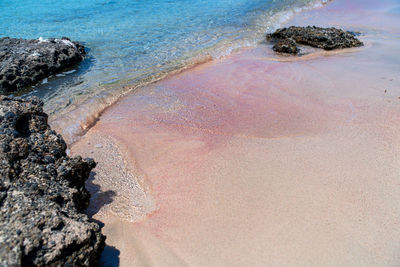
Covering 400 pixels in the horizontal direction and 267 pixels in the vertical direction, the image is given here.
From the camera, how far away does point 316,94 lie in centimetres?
555

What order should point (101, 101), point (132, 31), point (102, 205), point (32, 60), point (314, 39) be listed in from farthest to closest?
point (132, 31) → point (314, 39) → point (32, 60) → point (101, 101) → point (102, 205)

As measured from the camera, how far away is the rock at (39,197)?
2078mm

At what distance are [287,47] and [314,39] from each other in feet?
3.48

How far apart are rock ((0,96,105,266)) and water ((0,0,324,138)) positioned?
2.79 metres

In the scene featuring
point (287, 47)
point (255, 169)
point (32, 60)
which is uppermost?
point (32, 60)

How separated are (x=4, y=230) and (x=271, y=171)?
279 cm

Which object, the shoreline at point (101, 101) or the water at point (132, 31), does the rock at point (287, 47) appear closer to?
the shoreline at point (101, 101)

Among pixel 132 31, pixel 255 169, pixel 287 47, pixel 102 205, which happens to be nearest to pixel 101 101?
pixel 102 205

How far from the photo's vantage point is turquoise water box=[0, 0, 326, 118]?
705cm

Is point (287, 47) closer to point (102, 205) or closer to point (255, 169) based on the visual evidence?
point (255, 169)

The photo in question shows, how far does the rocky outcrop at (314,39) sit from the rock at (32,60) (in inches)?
224

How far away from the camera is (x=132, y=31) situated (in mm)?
10523

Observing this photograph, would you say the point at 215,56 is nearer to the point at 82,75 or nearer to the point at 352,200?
the point at 82,75

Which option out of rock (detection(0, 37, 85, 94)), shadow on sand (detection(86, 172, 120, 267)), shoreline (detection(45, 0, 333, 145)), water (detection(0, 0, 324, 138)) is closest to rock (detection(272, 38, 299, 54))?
shoreline (detection(45, 0, 333, 145))
